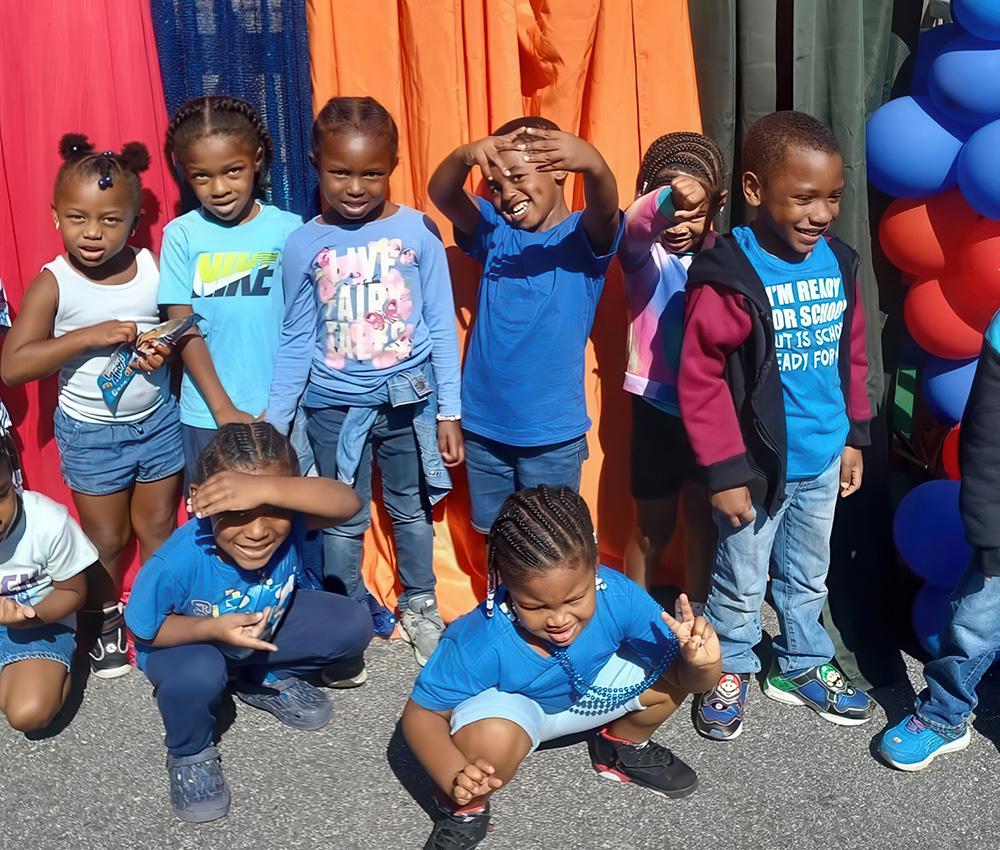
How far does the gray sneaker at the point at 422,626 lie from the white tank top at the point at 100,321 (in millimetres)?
1052

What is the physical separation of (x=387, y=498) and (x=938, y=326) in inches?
69.6

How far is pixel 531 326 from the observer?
304cm

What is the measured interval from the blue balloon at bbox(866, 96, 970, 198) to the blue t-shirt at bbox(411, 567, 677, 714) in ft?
4.71

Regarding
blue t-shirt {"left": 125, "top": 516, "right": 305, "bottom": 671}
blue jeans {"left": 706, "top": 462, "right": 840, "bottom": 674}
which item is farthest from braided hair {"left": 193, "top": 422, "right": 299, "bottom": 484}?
blue jeans {"left": 706, "top": 462, "right": 840, "bottom": 674}

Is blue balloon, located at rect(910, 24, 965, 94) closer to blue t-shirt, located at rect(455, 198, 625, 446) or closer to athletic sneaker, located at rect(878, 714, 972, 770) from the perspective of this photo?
blue t-shirt, located at rect(455, 198, 625, 446)

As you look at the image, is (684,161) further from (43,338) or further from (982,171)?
(43,338)

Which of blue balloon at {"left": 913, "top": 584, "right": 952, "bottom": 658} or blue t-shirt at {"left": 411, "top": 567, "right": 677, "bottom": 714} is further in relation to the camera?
blue balloon at {"left": 913, "top": 584, "right": 952, "bottom": 658}

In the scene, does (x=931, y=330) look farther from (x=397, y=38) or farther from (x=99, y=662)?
(x=99, y=662)

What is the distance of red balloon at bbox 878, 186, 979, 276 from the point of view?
117 inches

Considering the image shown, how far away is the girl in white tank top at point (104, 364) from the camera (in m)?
2.91

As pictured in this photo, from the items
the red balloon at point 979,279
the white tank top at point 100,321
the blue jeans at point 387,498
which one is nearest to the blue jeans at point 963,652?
the red balloon at point 979,279

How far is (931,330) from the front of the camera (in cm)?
304

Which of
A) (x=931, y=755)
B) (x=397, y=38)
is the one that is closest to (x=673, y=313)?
(x=397, y=38)

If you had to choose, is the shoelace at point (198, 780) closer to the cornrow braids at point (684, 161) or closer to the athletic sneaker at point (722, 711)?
the athletic sneaker at point (722, 711)
